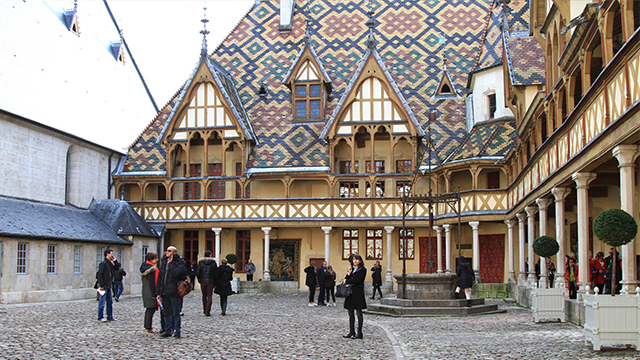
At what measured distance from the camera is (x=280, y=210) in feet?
105

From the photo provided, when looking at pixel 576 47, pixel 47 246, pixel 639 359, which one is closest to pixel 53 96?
pixel 47 246

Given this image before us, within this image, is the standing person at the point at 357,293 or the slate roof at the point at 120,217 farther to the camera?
the slate roof at the point at 120,217

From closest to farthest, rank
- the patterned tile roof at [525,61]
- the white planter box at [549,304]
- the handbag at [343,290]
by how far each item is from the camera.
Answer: the handbag at [343,290] < the white planter box at [549,304] < the patterned tile roof at [525,61]

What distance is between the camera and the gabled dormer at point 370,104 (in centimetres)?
3177

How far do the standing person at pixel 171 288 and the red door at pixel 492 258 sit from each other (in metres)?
20.7

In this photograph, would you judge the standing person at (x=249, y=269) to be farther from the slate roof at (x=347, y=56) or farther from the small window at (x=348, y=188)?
the small window at (x=348, y=188)

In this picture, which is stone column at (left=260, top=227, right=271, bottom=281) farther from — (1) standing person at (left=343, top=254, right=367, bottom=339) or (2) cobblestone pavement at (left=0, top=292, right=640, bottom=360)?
(1) standing person at (left=343, top=254, right=367, bottom=339)

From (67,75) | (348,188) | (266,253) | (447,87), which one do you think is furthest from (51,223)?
(447,87)

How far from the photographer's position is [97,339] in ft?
39.4

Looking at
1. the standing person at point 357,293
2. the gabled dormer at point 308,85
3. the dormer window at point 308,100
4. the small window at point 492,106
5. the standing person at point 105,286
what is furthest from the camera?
the dormer window at point 308,100

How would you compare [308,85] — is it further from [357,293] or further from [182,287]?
[182,287]

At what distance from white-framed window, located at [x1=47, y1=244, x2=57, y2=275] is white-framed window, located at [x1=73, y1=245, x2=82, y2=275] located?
1.24 metres

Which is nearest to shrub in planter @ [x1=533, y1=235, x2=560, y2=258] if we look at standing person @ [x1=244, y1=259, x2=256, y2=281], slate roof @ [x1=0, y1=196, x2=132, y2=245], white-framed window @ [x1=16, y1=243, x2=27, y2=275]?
slate roof @ [x1=0, y1=196, x2=132, y2=245]

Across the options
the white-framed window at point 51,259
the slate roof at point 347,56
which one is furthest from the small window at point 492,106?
the white-framed window at point 51,259
